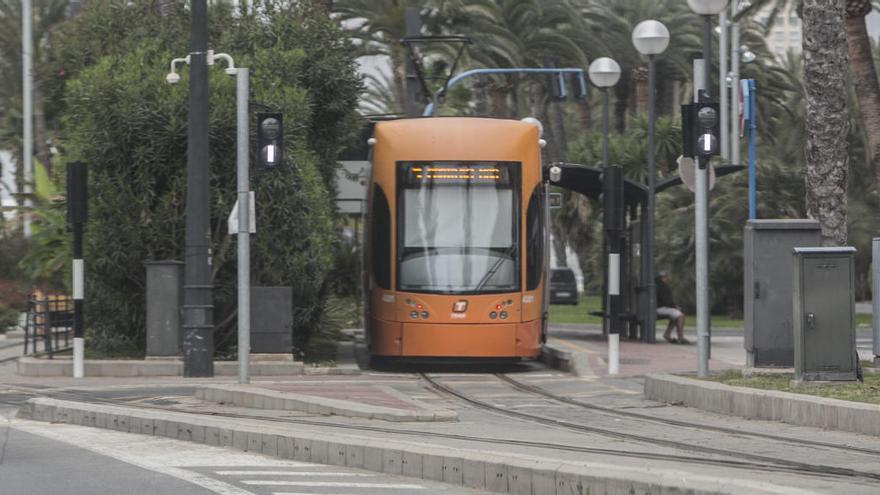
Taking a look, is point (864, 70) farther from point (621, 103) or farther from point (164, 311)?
point (621, 103)

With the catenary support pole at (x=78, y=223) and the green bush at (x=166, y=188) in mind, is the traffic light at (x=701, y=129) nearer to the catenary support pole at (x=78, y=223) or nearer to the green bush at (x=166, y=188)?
the green bush at (x=166, y=188)

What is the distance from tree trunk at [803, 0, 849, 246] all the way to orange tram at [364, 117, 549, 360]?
15.0 ft

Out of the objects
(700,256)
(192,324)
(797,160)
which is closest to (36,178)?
(192,324)

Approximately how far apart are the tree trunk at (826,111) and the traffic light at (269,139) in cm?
629

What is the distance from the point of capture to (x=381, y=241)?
22609 mm

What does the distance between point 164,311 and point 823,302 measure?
9.52 m

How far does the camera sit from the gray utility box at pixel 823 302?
15.5 m

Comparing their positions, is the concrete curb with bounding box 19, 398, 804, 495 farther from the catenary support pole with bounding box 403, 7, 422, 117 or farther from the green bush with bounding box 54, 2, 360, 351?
the catenary support pole with bounding box 403, 7, 422, 117

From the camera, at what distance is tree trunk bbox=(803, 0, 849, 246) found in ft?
62.5

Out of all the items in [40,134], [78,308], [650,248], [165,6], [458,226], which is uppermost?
[40,134]

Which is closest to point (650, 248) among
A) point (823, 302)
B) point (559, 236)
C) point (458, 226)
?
point (458, 226)

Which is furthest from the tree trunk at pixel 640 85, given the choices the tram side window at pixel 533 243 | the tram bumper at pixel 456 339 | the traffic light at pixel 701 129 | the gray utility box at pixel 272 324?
the traffic light at pixel 701 129

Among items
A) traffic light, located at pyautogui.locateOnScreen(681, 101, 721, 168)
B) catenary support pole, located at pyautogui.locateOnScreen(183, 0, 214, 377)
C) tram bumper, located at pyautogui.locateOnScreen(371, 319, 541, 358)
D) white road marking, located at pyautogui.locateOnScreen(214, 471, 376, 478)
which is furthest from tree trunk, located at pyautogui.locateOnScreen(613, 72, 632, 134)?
white road marking, located at pyautogui.locateOnScreen(214, 471, 376, 478)

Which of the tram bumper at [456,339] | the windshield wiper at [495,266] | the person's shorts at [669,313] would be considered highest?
the windshield wiper at [495,266]
